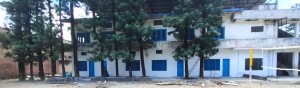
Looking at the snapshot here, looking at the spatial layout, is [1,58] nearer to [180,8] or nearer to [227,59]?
[180,8]

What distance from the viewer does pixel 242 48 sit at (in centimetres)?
2506

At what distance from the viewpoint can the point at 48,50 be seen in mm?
26625

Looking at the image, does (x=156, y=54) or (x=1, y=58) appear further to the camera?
(x=1, y=58)

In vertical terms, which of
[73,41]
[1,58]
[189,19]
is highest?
[189,19]

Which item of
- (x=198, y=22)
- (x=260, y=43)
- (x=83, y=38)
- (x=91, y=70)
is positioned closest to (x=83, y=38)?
(x=83, y=38)

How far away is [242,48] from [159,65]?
8421mm

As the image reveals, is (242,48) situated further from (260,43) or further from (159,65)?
(159,65)

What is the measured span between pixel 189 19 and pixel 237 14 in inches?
227

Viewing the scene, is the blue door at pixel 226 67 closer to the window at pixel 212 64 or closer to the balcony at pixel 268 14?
the window at pixel 212 64

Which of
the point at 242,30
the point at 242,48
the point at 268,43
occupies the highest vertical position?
the point at 242,30

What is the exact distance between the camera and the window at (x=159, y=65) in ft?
91.1

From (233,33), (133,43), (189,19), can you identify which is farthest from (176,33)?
(233,33)

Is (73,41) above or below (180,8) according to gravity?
below

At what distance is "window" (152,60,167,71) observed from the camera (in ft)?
91.1
